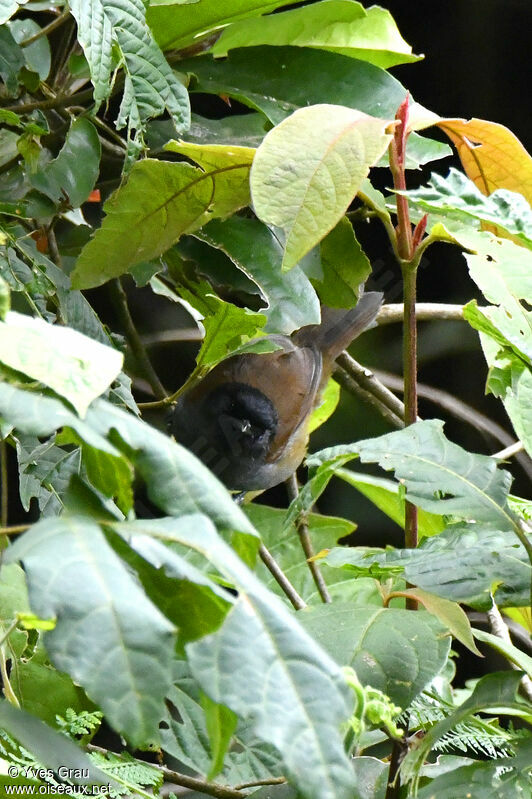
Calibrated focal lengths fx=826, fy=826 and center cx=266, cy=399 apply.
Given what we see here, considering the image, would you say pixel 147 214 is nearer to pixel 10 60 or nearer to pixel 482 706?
pixel 10 60

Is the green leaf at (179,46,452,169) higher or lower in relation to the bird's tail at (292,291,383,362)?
higher

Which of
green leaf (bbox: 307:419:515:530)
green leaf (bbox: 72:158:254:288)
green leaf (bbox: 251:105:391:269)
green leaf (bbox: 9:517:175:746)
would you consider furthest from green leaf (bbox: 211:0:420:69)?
green leaf (bbox: 9:517:175:746)

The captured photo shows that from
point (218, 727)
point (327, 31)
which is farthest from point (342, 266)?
point (218, 727)

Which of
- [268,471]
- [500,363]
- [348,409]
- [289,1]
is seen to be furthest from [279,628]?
[348,409]

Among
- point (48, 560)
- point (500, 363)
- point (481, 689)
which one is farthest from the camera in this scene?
point (500, 363)

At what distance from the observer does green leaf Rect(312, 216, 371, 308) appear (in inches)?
50.9

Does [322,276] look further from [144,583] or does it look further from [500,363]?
[144,583]

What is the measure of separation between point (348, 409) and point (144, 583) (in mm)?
2721

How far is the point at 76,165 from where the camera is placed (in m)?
1.23

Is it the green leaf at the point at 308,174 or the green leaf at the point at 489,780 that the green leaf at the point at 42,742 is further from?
the green leaf at the point at 308,174

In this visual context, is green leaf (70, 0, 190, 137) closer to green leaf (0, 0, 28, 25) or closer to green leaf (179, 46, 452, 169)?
green leaf (0, 0, 28, 25)

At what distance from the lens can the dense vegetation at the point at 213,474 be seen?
0.54 metres

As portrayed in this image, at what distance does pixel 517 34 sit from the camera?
137 inches

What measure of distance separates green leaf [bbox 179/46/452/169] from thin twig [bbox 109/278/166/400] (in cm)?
52
